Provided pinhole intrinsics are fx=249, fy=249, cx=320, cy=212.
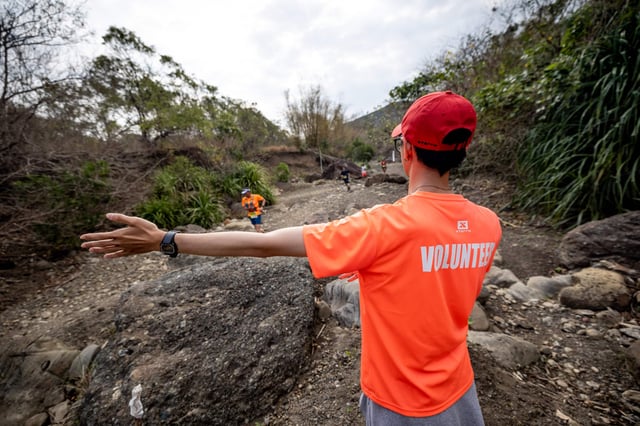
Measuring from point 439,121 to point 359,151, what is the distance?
73.6 feet

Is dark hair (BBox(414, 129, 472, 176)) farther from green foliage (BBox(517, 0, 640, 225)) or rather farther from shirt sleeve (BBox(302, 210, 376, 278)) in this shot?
green foliage (BBox(517, 0, 640, 225))

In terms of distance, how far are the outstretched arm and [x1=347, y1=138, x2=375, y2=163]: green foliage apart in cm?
2207

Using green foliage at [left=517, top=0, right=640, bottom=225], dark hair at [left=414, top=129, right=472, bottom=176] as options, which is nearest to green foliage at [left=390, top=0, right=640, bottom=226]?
green foliage at [left=517, top=0, right=640, bottom=225]

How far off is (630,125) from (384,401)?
5096 millimetres

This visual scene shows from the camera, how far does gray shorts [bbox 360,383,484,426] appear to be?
2.85ft

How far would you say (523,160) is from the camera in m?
5.22

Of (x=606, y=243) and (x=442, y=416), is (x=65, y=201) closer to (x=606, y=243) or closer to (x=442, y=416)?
(x=442, y=416)

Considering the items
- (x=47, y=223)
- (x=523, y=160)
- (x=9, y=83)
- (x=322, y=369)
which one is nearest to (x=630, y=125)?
(x=523, y=160)

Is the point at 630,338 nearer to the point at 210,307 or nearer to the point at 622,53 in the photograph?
the point at 210,307

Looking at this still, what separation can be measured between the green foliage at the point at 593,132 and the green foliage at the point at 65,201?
798cm

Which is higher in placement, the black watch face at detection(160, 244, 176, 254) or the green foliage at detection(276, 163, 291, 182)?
the green foliage at detection(276, 163, 291, 182)

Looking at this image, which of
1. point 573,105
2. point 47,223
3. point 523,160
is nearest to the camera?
point 47,223

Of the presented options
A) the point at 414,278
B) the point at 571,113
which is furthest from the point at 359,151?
the point at 414,278

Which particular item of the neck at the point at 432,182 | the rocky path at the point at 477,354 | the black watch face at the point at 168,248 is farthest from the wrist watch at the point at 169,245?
the rocky path at the point at 477,354
